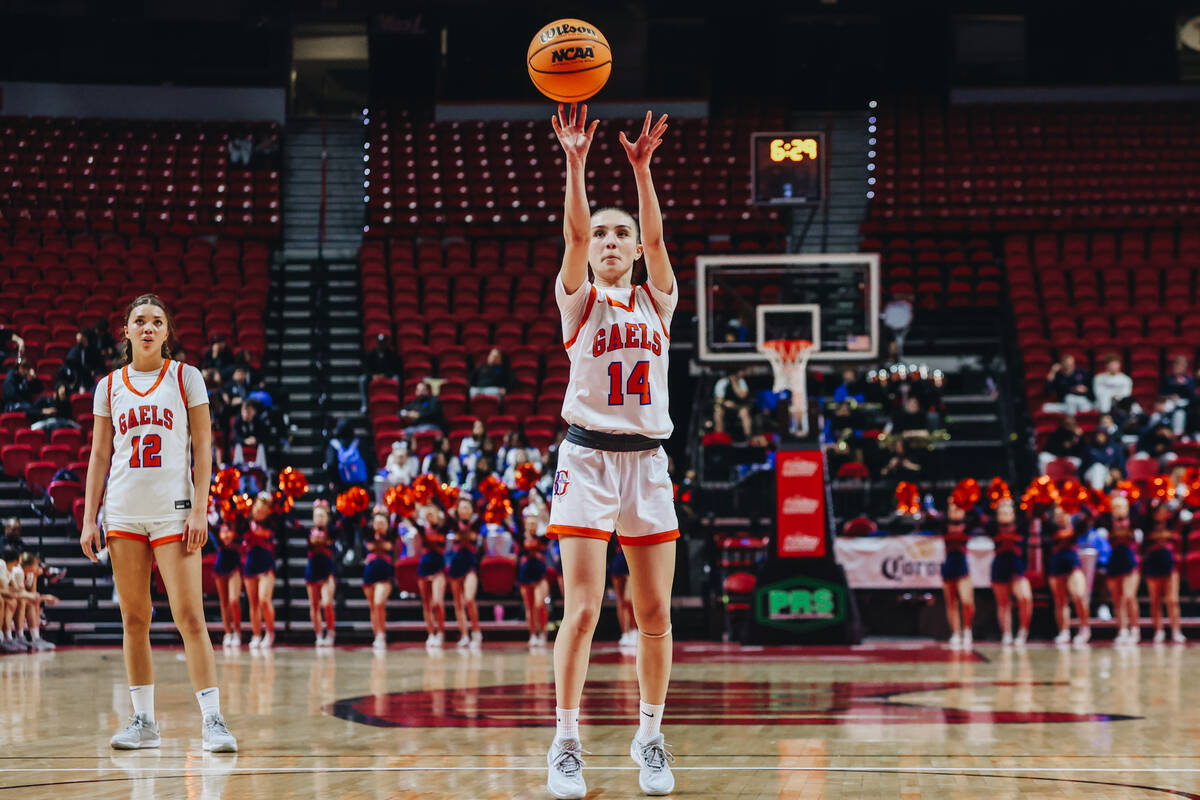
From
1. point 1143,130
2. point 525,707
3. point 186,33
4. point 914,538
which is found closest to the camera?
point 525,707

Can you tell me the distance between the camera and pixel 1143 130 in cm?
2247

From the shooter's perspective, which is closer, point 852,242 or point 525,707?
point 525,707

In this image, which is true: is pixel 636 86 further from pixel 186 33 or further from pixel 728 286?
pixel 728 286

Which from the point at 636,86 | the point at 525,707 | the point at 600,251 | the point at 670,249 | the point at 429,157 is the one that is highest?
the point at 636,86

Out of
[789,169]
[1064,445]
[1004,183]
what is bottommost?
[1064,445]

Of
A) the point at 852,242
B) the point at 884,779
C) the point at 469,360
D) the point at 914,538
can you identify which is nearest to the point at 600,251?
the point at 884,779

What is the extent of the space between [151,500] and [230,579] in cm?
815

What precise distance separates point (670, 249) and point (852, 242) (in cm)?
334

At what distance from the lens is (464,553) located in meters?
13.3

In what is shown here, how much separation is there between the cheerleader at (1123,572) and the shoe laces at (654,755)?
9.99 meters

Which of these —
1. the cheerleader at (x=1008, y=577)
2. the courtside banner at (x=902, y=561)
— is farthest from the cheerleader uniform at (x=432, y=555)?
the cheerleader at (x=1008, y=577)

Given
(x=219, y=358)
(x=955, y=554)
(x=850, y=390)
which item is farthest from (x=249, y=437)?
(x=955, y=554)

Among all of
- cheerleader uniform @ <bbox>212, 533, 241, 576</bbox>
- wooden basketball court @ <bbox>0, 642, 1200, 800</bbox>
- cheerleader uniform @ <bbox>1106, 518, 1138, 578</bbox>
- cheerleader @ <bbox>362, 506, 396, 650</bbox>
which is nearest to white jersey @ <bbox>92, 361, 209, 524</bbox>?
wooden basketball court @ <bbox>0, 642, 1200, 800</bbox>

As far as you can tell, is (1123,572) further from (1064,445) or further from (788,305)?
(788,305)
